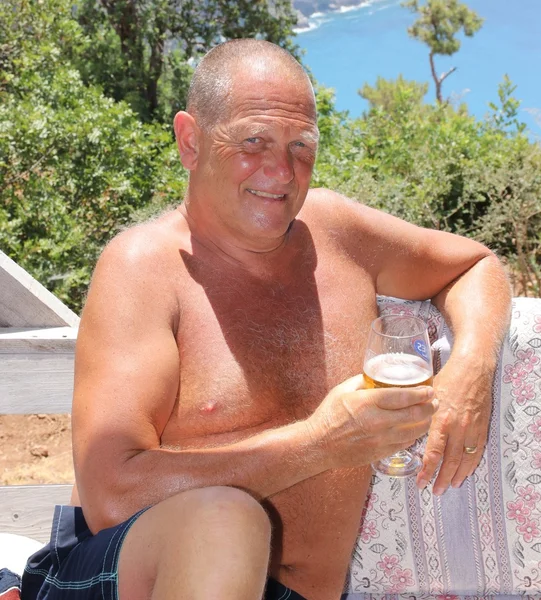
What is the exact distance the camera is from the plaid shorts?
153 cm

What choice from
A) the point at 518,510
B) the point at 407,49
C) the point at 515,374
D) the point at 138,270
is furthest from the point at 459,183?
the point at 407,49

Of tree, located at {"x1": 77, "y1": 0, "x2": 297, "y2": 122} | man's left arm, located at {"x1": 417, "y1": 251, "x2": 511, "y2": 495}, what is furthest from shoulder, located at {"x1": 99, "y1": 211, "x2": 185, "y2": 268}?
tree, located at {"x1": 77, "y1": 0, "x2": 297, "y2": 122}

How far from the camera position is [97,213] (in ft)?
16.8

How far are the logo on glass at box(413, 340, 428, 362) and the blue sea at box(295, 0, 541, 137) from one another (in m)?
40.5

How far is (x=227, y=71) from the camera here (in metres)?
2.09

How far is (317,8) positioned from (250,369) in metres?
57.0

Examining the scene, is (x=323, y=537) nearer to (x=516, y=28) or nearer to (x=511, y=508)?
(x=511, y=508)

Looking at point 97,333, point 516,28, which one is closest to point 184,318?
point 97,333

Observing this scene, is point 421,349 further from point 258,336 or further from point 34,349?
point 34,349

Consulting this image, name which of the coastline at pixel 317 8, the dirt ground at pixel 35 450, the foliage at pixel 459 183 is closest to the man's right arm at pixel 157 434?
the dirt ground at pixel 35 450

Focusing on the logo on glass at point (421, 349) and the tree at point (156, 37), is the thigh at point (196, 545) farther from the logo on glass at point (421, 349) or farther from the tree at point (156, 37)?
the tree at point (156, 37)

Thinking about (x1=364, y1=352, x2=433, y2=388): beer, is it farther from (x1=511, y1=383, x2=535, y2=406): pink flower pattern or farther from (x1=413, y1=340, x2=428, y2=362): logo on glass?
(x1=511, y1=383, x2=535, y2=406): pink flower pattern

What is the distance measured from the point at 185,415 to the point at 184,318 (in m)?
0.25

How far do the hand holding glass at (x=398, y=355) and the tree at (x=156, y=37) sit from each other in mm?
9117
